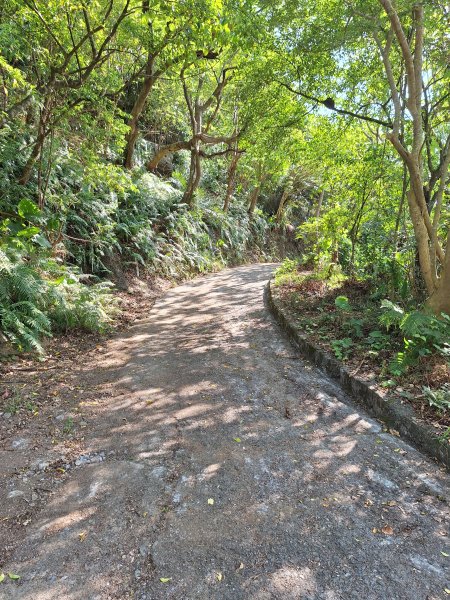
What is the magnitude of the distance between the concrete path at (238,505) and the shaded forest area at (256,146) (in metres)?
1.16

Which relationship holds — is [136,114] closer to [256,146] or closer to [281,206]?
[256,146]

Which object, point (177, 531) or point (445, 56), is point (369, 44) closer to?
point (445, 56)

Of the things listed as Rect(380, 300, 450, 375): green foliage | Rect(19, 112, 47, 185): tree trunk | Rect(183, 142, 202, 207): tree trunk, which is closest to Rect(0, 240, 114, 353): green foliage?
Rect(19, 112, 47, 185): tree trunk

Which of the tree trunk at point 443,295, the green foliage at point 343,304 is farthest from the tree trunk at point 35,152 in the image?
the tree trunk at point 443,295

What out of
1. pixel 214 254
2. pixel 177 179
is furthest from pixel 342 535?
pixel 177 179

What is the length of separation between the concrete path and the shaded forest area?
116 centimetres

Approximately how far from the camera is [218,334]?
657 cm

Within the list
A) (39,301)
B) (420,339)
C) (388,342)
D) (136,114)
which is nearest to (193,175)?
(136,114)

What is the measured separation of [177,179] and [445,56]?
35.3 feet

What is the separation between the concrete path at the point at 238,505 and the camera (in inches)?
82.9

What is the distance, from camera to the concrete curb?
10.8 feet

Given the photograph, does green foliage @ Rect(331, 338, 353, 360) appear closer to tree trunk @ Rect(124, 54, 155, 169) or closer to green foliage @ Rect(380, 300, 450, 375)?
green foliage @ Rect(380, 300, 450, 375)

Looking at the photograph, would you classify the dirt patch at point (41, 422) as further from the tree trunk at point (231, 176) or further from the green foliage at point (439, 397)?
the tree trunk at point (231, 176)

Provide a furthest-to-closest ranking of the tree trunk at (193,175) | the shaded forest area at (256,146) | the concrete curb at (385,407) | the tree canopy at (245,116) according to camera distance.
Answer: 1. the tree trunk at (193,175)
2. the tree canopy at (245,116)
3. the shaded forest area at (256,146)
4. the concrete curb at (385,407)
